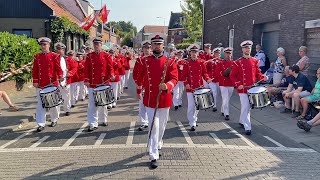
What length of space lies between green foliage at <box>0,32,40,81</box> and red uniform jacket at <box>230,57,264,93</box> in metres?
9.46

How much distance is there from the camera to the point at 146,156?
6.51 m

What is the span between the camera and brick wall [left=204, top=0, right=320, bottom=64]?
12.6 meters

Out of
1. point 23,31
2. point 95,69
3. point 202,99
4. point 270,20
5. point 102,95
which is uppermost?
point 23,31

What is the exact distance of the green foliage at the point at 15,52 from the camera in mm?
14070

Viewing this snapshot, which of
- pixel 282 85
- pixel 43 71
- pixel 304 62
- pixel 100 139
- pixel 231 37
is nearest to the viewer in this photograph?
pixel 100 139

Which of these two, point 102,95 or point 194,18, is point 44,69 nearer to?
point 102,95

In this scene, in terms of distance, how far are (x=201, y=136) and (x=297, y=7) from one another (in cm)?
767

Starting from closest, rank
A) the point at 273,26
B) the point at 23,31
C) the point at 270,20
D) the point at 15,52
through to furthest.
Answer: the point at 15,52
the point at 270,20
the point at 273,26
the point at 23,31

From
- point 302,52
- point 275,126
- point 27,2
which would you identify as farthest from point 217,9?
point 275,126

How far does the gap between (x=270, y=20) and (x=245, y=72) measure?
8.05 metres

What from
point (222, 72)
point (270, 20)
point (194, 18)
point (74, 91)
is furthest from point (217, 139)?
point (194, 18)

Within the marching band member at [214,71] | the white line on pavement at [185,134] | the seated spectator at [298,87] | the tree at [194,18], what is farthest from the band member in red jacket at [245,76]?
the tree at [194,18]

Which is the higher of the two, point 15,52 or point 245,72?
point 15,52

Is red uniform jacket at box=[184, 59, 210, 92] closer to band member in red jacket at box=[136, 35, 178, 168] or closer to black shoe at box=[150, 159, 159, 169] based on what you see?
band member in red jacket at box=[136, 35, 178, 168]
